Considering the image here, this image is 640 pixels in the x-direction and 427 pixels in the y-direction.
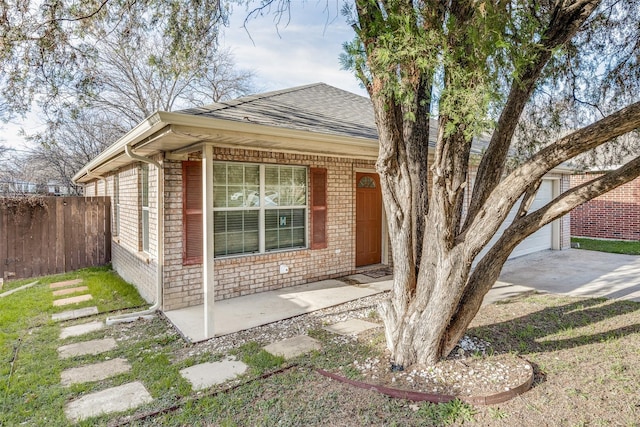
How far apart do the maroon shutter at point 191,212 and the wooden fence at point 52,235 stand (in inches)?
209

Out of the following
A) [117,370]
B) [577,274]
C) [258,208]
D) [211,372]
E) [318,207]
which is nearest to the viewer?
[211,372]

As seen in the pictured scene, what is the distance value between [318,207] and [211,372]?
370cm

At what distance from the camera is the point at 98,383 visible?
3.38 meters

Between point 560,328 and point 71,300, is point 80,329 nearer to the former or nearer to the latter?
point 71,300

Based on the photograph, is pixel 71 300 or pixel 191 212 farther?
pixel 71 300

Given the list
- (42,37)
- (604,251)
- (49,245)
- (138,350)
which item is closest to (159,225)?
(138,350)

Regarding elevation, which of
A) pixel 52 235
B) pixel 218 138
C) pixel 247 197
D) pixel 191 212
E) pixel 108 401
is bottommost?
pixel 108 401

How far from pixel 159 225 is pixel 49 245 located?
5202mm

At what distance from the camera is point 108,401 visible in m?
3.07

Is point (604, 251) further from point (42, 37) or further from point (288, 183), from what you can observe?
point (42, 37)

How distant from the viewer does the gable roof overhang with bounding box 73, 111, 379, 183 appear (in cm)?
374

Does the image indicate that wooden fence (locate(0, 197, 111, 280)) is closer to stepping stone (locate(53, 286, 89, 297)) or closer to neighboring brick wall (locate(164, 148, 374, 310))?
stepping stone (locate(53, 286, 89, 297))

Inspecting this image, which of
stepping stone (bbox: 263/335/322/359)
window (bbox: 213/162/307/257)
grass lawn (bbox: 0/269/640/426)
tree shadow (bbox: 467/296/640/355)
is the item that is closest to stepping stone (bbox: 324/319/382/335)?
grass lawn (bbox: 0/269/640/426)

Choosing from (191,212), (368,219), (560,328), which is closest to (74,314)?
(191,212)
